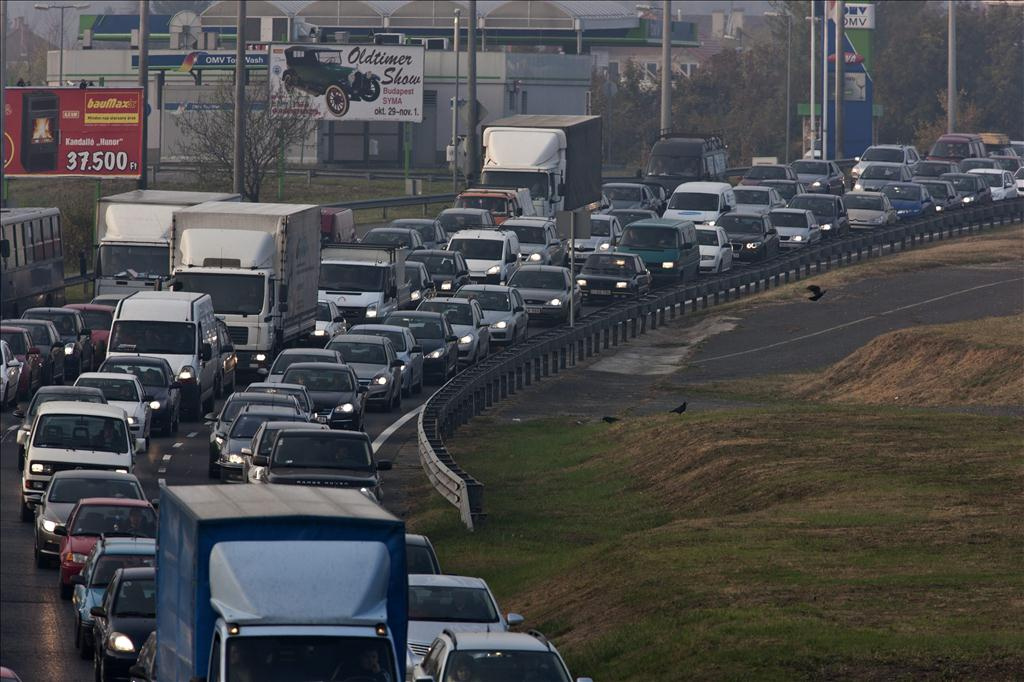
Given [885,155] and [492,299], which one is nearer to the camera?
[492,299]

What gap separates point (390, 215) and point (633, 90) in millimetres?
53757

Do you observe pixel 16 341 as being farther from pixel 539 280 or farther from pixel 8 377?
pixel 539 280

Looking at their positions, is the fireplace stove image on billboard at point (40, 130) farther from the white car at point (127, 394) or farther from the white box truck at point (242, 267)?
the white car at point (127, 394)

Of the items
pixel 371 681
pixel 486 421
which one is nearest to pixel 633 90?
pixel 486 421

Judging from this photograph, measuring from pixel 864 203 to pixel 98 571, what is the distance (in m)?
50.0

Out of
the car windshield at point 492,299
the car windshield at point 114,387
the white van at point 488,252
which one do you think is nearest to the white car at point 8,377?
the car windshield at point 114,387

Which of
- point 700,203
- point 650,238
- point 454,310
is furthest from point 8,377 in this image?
point 700,203

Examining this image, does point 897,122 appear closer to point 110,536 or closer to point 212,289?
point 212,289

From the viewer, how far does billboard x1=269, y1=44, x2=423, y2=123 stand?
3812 inches

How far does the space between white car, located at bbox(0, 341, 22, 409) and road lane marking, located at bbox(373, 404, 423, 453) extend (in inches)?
280

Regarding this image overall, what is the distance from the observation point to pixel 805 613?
64.5ft

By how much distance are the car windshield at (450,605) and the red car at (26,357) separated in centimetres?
2226

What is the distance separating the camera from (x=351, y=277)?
48.8 metres

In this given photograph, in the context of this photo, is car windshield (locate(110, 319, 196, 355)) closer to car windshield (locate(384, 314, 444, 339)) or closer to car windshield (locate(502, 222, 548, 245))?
car windshield (locate(384, 314, 444, 339))
